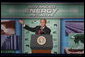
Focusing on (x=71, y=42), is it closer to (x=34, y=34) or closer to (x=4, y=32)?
(x=34, y=34)

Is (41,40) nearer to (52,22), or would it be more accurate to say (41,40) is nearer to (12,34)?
(52,22)

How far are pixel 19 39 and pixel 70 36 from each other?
77 centimetres

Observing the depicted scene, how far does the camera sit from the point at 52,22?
6145 mm

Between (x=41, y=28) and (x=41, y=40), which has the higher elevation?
(x=41, y=28)

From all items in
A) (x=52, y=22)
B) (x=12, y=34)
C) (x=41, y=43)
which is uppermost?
(x=52, y=22)

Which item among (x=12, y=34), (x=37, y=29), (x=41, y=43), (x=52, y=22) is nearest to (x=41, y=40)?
(x=41, y=43)

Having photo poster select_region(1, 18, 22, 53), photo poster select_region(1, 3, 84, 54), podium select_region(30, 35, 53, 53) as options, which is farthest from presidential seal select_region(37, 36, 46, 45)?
photo poster select_region(1, 18, 22, 53)

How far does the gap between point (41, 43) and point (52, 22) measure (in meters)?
0.36

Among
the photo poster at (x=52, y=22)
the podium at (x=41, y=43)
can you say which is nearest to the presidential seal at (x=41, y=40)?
the podium at (x=41, y=43)

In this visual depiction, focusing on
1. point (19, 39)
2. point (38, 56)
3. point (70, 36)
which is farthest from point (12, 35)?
point (70, 36)

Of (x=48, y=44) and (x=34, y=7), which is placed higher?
(x=34, y=7)

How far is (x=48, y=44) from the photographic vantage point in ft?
20.2

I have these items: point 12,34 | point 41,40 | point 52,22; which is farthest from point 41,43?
point 12,34

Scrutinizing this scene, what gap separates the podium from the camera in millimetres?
6141
